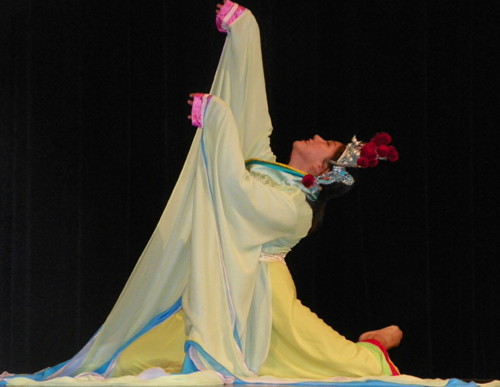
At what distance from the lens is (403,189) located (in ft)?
11.2

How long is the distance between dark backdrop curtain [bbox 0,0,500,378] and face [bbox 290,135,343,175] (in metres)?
0.75

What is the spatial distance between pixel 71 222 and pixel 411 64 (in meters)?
1.72

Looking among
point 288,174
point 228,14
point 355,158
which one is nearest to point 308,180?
point 288,174

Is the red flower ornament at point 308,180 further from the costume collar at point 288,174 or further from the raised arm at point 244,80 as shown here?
the raised arm at point 244,80

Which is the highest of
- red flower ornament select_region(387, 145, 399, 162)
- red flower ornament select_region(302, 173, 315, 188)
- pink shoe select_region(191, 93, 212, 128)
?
pink shoe select_region(191, 93, 212, 128)

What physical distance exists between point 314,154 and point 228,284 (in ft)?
1.95

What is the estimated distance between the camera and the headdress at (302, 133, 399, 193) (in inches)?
99.7

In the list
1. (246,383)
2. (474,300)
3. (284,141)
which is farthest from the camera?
(284,141)

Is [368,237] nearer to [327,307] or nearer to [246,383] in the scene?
[327,307]

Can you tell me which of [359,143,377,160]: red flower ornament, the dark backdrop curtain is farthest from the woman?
the dark backdrop curtain

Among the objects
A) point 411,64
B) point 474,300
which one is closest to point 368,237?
point 474,300

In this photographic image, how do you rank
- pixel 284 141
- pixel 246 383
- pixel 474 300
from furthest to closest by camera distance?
pixel 284 141, pixel 474 300, pixel 246 383

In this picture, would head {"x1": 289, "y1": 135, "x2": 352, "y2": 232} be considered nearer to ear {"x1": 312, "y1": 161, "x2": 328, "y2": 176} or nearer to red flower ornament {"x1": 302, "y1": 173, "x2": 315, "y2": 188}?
ear {"x1": 312, "y1": 161, "x2": 328, "y2": 176}

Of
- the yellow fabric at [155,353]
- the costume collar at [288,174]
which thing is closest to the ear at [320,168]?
the costume collar at [288,174]
